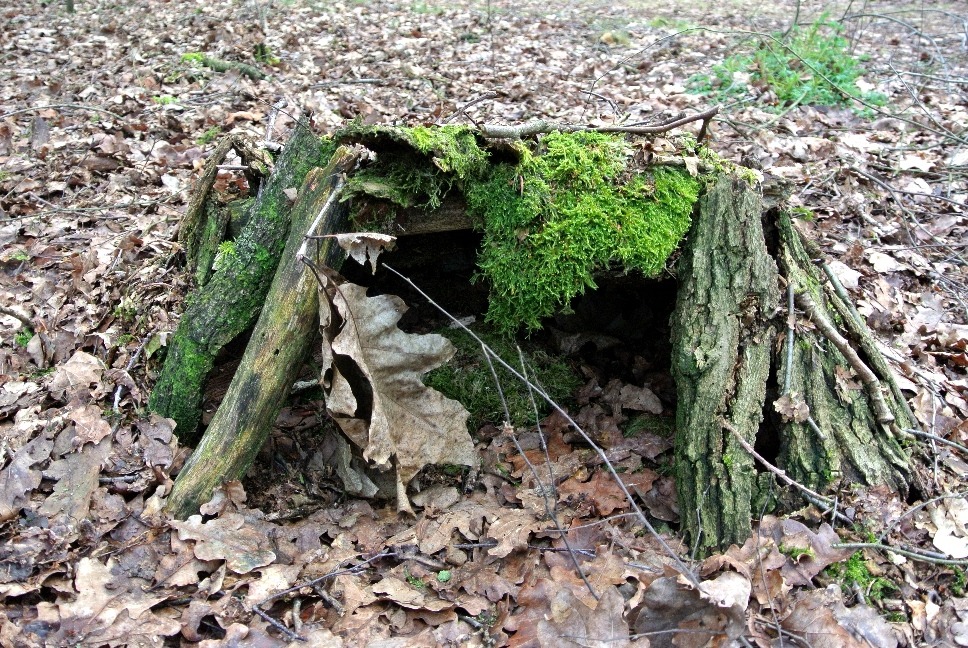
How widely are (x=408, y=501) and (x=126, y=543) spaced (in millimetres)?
1227

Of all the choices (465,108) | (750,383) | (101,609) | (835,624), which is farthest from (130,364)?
(835,624)

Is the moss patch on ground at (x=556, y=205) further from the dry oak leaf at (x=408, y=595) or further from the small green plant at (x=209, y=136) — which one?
the small green plant at (x=209, y=136)

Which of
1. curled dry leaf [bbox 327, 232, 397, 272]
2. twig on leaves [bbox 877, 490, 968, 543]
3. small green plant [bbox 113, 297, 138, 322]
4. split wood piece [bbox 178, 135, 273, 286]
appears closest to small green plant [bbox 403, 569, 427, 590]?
curled dry leaf [bbox 327, 232, 397, 272]

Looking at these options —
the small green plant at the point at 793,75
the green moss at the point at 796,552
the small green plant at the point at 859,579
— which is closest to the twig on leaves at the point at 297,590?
the green moss at the point at 796,552

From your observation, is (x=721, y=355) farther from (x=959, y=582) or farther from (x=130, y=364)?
(x=130, y=364)

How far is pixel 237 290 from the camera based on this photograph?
10.8 feet

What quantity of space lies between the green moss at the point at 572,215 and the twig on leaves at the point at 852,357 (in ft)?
2.28

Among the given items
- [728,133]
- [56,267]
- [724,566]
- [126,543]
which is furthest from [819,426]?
[56,267]

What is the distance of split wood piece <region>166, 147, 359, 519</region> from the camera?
2.99 m

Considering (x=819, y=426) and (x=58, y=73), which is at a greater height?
(x=58, y=73)

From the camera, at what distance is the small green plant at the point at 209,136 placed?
6383mm

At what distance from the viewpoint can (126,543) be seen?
2738 mm

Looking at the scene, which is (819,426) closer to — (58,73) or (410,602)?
(410,602)

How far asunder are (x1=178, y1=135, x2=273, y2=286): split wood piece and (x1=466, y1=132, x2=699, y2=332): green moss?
4.41 feet
